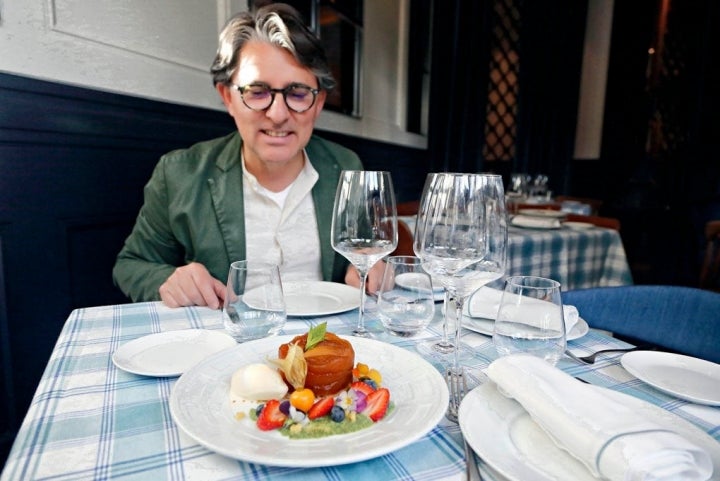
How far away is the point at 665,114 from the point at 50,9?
511cm

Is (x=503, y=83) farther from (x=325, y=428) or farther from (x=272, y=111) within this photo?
(x=325, y=428)

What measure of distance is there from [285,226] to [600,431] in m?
1.11

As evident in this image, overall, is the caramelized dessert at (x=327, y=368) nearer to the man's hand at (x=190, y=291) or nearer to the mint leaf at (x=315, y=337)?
the mint leaf at (x=315, y=337)

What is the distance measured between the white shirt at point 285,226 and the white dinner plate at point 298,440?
0.76 m

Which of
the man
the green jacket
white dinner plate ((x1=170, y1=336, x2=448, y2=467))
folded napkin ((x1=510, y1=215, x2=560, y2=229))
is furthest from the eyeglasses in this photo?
folded napkin ((x1=510, y1=215, x2=560, y2=229))

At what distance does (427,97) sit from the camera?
5.12 m

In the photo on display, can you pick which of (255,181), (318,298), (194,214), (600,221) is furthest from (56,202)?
(600,221)

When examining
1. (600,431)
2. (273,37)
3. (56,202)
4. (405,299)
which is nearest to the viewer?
(600,431)

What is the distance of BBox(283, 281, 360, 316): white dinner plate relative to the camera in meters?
0.83

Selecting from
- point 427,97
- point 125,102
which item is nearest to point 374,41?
point 427,97

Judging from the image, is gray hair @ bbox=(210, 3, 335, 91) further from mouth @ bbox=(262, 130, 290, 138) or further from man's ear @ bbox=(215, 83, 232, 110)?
mouth @ bbox=(262, 130, 290, 138)

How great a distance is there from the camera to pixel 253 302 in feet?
2.27

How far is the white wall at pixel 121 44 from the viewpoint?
1.30 m

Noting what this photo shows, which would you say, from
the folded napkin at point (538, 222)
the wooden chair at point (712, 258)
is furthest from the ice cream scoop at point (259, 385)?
the wooden chair at point (712, 258)
